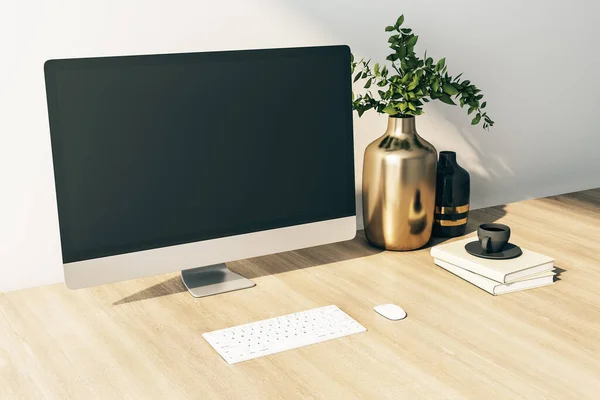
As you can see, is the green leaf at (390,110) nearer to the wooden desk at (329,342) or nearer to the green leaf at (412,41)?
the green leaf at (412,41)

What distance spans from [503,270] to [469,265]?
0.26 ft

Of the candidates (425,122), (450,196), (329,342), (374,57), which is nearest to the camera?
(329,342)

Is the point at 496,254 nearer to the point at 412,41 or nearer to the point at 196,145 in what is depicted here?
the point at 412,41

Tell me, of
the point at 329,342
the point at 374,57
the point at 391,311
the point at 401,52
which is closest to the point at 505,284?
the point at 391,311

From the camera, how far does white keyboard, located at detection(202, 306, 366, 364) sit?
4.33ft

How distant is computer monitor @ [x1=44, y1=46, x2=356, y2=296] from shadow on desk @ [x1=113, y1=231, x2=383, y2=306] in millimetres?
52

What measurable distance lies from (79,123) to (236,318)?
472 mm

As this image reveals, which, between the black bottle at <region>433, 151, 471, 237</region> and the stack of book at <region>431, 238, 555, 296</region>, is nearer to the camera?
the stack of book at <region>431, 238, 555, 296</region>

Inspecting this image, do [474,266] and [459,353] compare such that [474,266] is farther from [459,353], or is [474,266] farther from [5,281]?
[5,281]

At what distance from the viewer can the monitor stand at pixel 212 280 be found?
1.56 metres

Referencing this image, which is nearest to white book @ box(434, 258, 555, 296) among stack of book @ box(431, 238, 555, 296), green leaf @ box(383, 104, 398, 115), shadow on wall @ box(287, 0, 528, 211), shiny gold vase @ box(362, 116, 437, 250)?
stack of book @ box(431, 238, 555, 296)

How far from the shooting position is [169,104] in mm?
1438

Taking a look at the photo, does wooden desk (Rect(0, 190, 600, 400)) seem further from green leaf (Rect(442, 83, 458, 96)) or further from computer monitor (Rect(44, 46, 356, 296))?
green leaf (Rect(442, 83, 458, 96))

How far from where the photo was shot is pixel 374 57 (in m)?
1.97
